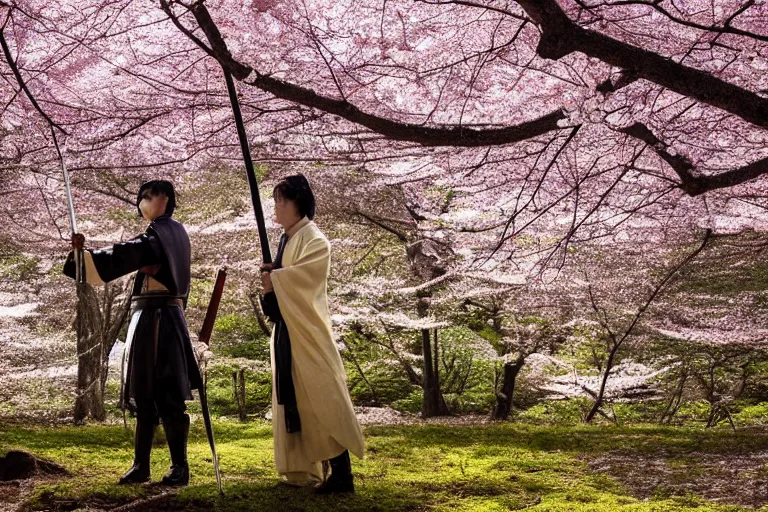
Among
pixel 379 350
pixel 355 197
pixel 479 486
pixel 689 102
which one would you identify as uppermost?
pixel 355 197

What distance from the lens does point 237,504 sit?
3330 mm

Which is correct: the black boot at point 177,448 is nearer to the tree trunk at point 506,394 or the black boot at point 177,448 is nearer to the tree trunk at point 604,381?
the tree trunk at point 604,381

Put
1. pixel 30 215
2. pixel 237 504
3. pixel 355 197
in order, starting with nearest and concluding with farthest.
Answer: pixel 237 504 → pixel 30 215 → pixel 355 197

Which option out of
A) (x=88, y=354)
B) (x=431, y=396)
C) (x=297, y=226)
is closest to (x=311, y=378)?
(x=297, y=226)

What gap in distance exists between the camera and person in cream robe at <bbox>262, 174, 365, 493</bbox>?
11.5 ft

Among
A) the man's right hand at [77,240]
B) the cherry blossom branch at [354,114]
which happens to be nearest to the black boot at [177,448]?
the man's right hand at [77,240]

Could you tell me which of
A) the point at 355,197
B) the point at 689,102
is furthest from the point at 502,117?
the point at 355,197

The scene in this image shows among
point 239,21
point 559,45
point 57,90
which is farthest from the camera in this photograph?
point 57,90

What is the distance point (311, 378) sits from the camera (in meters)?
3.54

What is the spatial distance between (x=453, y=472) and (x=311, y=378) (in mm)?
1841

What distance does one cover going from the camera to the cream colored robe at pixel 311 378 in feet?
11.5

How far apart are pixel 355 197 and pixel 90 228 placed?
3.45m

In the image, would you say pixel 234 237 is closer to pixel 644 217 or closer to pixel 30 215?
pixel 30 215

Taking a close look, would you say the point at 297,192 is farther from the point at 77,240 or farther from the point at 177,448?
the point at 177,448
